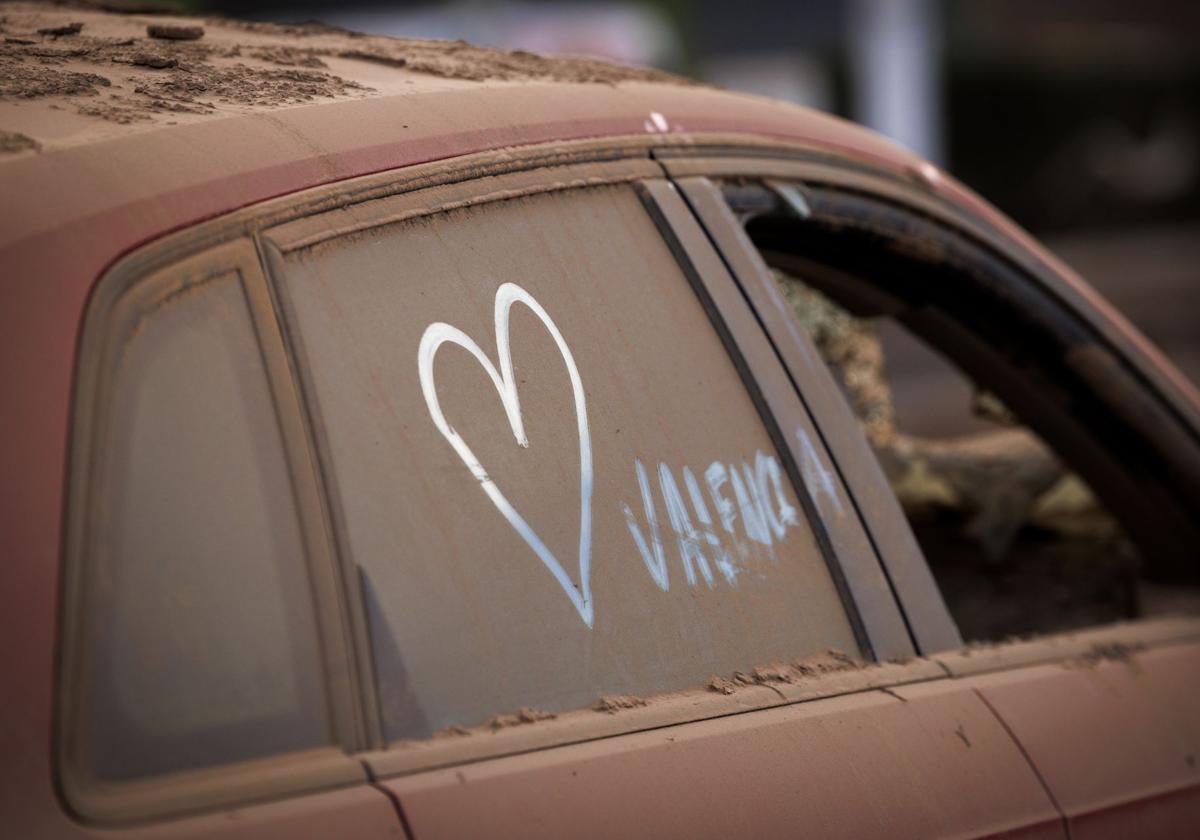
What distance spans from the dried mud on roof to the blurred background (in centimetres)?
1187

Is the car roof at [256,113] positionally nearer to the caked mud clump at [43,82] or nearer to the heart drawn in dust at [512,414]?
the caked mud clump at [43,82]

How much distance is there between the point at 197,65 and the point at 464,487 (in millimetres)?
724

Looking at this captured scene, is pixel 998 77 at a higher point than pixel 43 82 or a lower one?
higher

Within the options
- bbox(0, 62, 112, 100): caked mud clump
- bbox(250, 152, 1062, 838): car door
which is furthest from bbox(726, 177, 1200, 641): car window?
bbox(0, 62, 112, 100): caked mud clump

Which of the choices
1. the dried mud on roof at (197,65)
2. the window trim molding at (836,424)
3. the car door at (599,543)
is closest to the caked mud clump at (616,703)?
the car door at (599,543)

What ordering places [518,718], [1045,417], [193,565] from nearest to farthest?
[193,565], [518,718], [1045,417]

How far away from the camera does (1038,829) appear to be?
211cm

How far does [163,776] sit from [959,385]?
12.1m

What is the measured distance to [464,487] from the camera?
179cm

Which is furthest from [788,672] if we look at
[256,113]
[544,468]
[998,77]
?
[998,77]

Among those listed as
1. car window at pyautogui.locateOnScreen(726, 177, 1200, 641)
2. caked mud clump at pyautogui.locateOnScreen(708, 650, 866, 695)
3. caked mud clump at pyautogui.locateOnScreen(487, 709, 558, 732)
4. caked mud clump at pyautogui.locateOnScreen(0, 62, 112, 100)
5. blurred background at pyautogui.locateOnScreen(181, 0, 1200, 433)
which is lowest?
caked mud clump at pyautogui.locateOnScreen(487, 709, 558, 732)

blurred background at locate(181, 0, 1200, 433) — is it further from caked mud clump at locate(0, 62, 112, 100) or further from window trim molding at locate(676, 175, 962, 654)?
caked mud clump at locate(0, 62, 112, 100)

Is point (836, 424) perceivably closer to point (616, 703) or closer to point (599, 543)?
point (599, 543)

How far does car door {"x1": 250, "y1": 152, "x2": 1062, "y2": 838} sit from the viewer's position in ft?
5.52
